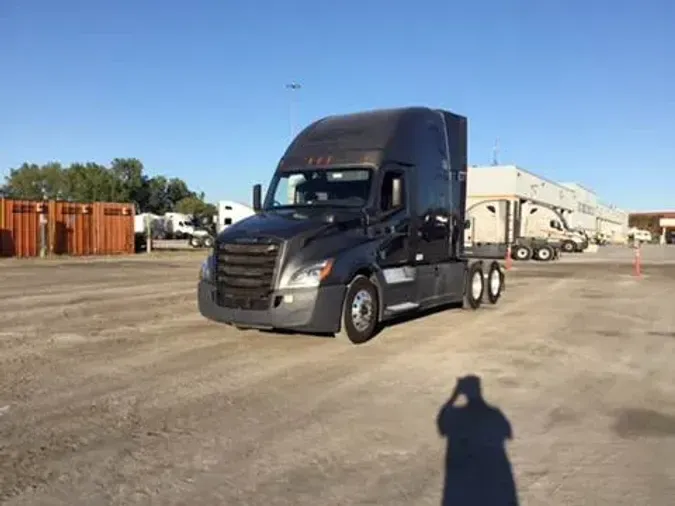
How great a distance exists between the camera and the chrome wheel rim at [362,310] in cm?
1007

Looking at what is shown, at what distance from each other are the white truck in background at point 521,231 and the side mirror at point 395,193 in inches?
483

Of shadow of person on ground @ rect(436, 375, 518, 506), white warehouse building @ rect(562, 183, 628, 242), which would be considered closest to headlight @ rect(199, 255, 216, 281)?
shadow of person on ground @ rect(436, 375, 518, 506)

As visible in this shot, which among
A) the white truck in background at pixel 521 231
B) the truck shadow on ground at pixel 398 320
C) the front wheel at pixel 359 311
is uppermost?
the white truck in background at pixel 521 231

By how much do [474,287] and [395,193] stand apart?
13.1ft

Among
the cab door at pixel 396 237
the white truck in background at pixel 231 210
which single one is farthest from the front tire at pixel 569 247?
the cab door at pixel 396 237

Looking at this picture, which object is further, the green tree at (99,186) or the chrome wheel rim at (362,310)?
the green tree at (99,186)

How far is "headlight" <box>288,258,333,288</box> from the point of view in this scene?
31.2 ft

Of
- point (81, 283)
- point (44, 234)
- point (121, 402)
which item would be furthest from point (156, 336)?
point (44, 234)

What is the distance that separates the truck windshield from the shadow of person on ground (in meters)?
4.34

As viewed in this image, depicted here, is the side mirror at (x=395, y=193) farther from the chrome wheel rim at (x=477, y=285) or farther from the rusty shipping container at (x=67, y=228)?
the rusty shipping container at (x=67, y=228)

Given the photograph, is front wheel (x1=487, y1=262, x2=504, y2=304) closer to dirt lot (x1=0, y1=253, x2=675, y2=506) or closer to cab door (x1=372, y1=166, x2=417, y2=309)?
dirt lot (x1=0, y1=253, x2=675, y2=506)

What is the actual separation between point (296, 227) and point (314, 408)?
144 inches

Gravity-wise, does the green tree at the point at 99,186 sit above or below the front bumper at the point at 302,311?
above

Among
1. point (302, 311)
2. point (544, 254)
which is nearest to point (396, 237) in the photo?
point (302, 311)
